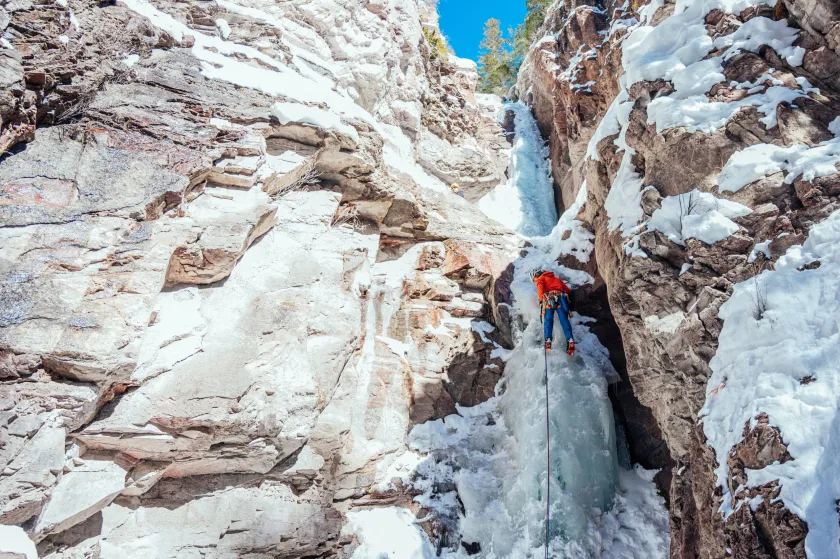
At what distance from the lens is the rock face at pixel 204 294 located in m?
4.58

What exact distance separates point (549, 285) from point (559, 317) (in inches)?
25.9

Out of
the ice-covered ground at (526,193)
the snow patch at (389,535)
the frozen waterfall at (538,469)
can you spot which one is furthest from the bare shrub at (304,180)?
the ice-covered ground at (526,193)

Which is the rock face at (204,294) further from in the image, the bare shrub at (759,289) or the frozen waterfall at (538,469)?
the bare shrub at (759,289)

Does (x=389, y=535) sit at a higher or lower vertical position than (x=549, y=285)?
lower

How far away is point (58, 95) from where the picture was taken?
6.37 m

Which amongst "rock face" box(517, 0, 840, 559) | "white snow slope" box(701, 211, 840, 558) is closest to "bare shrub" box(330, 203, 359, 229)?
"rock face" box(517, 0, 840, 559)

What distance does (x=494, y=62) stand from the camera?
87.5 feet

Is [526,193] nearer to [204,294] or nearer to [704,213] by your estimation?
[704,213]

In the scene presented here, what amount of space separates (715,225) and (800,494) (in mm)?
2756

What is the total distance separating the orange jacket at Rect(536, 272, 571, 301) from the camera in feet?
26.0

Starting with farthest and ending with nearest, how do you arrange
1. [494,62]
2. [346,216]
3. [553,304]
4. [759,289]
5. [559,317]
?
[494,62] → [346,216] → [553,304] → [559,317] → [759,289]

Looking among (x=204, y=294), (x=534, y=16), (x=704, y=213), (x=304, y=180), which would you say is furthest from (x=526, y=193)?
(x=534, y=16)

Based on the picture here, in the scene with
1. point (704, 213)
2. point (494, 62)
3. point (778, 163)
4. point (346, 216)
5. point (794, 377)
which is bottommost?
point (794, 377)

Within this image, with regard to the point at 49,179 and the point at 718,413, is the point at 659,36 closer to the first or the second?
the point at 718,413
